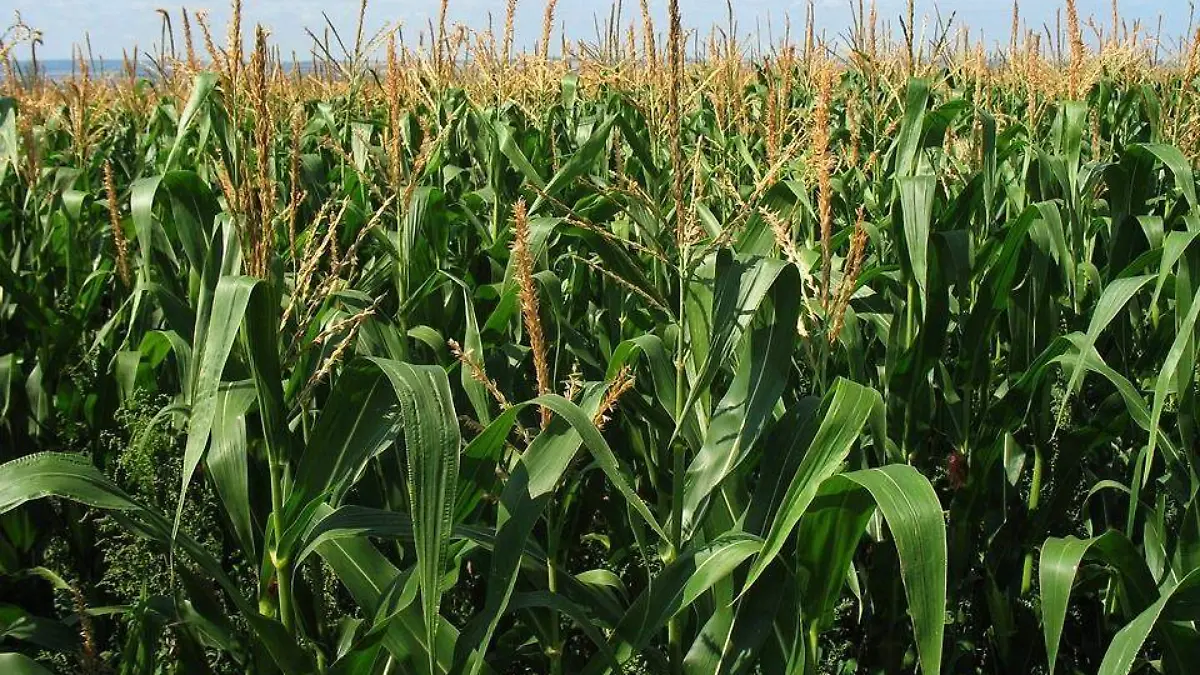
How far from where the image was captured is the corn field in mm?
1415

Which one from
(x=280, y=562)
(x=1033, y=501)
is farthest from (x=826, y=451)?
(x=1033, y=501)

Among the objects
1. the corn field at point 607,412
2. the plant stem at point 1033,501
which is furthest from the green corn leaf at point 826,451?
the plant stem at point 1033,501

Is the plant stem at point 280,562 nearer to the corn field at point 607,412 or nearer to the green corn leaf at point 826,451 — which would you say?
the corn field at point 607,412

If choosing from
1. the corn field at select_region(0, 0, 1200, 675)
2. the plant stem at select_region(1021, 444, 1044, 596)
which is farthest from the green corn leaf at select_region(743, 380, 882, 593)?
the plant stem at select_region(1021, 444, 1044, 596)

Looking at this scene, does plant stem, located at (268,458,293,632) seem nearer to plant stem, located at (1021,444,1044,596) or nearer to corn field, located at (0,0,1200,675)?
corn field, located at (0,0,1200,675)

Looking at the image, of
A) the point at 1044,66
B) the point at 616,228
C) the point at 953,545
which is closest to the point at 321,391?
the point at 616,228

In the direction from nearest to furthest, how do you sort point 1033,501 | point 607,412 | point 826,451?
point 826,451 → point 607,412 → point 1033,501

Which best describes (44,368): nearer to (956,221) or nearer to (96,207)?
(96,207)

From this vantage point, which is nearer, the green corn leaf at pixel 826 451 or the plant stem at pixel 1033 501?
the green corn leaf at pixel 826 451

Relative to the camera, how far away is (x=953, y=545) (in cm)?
233

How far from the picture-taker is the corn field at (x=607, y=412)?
1415 millimetres

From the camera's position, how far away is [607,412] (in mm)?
2139

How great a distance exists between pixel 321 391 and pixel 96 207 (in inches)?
80.3

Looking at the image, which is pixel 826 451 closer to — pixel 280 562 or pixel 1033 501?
pixel 280 562
